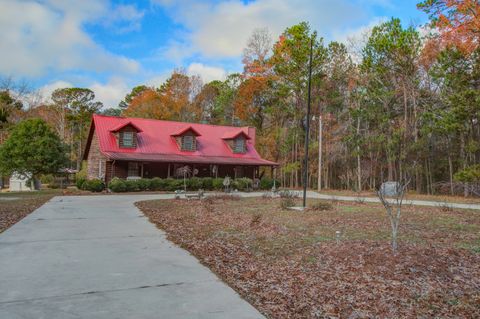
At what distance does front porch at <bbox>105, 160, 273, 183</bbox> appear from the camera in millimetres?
26047

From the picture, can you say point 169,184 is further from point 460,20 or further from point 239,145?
point 460,20

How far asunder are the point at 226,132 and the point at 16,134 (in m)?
16.3

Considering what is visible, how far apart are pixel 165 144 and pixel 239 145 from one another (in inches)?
255

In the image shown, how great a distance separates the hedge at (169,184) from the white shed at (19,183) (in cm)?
948

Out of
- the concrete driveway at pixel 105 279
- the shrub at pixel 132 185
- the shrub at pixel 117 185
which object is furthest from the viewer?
the shrub at pixel 132 185

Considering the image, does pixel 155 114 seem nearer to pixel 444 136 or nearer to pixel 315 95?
pixel 315 95

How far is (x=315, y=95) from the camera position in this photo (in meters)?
34.9

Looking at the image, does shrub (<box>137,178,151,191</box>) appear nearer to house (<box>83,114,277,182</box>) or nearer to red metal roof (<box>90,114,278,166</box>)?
house (<box>83,114,277,182</box>)

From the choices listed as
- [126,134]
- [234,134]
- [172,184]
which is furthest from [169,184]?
[234,134]

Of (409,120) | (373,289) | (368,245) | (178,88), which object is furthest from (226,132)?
(373,289)

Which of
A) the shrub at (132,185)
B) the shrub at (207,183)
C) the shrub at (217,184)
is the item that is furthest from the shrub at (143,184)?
the shrub at (217,184)

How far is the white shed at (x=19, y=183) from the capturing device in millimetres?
28562

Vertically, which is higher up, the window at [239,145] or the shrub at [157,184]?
the window at [239,145]

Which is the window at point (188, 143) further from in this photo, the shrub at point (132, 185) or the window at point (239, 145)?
the shrub at point (132, 185)
